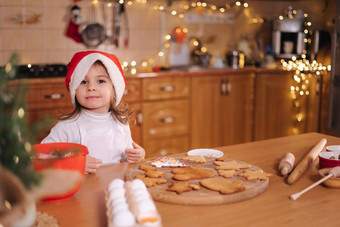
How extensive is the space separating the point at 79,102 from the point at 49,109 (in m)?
1.48

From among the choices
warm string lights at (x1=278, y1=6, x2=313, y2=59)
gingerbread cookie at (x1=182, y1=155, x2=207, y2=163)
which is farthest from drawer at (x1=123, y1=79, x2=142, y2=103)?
gingerbread cookie at (x1=182, y1=155, x2=207, y2=163)

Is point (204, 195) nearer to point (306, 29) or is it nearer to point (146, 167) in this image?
point (146, 167)

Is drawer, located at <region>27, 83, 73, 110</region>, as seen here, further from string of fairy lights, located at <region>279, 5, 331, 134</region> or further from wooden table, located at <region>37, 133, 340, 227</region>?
string of fairy lights, located at <region>279, 5, 331, 134</region>

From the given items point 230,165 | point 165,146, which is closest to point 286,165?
point 230,165

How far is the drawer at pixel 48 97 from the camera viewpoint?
3.03m

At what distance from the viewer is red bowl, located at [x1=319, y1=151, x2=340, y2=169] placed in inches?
51.7

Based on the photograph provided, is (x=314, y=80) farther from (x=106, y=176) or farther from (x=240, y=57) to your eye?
(x=106, y=176)

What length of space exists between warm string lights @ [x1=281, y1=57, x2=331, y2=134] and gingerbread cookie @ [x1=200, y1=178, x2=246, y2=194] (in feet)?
9.65

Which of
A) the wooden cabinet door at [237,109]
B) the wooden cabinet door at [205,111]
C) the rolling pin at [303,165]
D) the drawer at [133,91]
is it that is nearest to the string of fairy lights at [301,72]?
the wooden cabinet door at [237,109]

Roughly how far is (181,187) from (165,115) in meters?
2.51

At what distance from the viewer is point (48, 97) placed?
10.1 feet

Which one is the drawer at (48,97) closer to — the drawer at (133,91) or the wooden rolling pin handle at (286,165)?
the drawer at (133,91)

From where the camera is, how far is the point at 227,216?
100cm

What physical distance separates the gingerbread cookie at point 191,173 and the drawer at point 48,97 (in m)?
2.02
